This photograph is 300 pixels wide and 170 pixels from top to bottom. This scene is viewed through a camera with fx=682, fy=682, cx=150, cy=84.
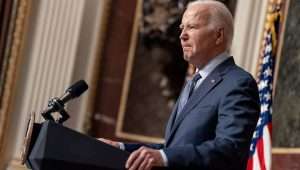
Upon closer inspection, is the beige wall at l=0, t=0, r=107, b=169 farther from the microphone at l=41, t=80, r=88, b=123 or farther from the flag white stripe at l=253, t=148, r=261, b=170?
the microphone at l=41, t=80, r=88, b=123

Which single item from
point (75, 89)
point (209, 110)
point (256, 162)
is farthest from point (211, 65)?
point (256, 162)

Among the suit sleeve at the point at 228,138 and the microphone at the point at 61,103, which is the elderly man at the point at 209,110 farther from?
the microphone at the point at 61,103

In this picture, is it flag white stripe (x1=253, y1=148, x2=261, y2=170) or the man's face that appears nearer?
the man's face

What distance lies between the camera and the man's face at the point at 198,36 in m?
3.22

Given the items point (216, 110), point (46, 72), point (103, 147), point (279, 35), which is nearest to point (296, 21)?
point (279, 35)

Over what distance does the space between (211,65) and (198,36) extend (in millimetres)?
151

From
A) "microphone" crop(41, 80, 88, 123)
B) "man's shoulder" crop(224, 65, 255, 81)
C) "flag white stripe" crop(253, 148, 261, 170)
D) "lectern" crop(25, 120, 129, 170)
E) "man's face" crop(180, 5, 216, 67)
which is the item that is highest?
"man's face" crop(180, 5, 216, 67)

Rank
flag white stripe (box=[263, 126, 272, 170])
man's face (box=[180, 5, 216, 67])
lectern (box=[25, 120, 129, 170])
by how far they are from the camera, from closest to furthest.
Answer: lectern (box=[25, 120, 129, 170]) < man's face (box=[180, 5, 216, 67]) < flag white stripe (box=[263, 126, 272, 170])

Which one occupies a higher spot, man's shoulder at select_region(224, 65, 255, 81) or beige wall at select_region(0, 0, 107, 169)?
man's shoulder at select_region(224, 65, 255, 81)

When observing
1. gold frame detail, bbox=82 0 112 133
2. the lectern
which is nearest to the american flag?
gold frame detail, bbox=82 0 112 133

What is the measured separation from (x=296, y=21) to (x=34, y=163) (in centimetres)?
387

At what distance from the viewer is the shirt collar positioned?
323 cm

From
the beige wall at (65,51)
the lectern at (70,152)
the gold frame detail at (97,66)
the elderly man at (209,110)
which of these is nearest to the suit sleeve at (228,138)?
the elderly man at (209,110)

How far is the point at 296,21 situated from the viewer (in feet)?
19.8
